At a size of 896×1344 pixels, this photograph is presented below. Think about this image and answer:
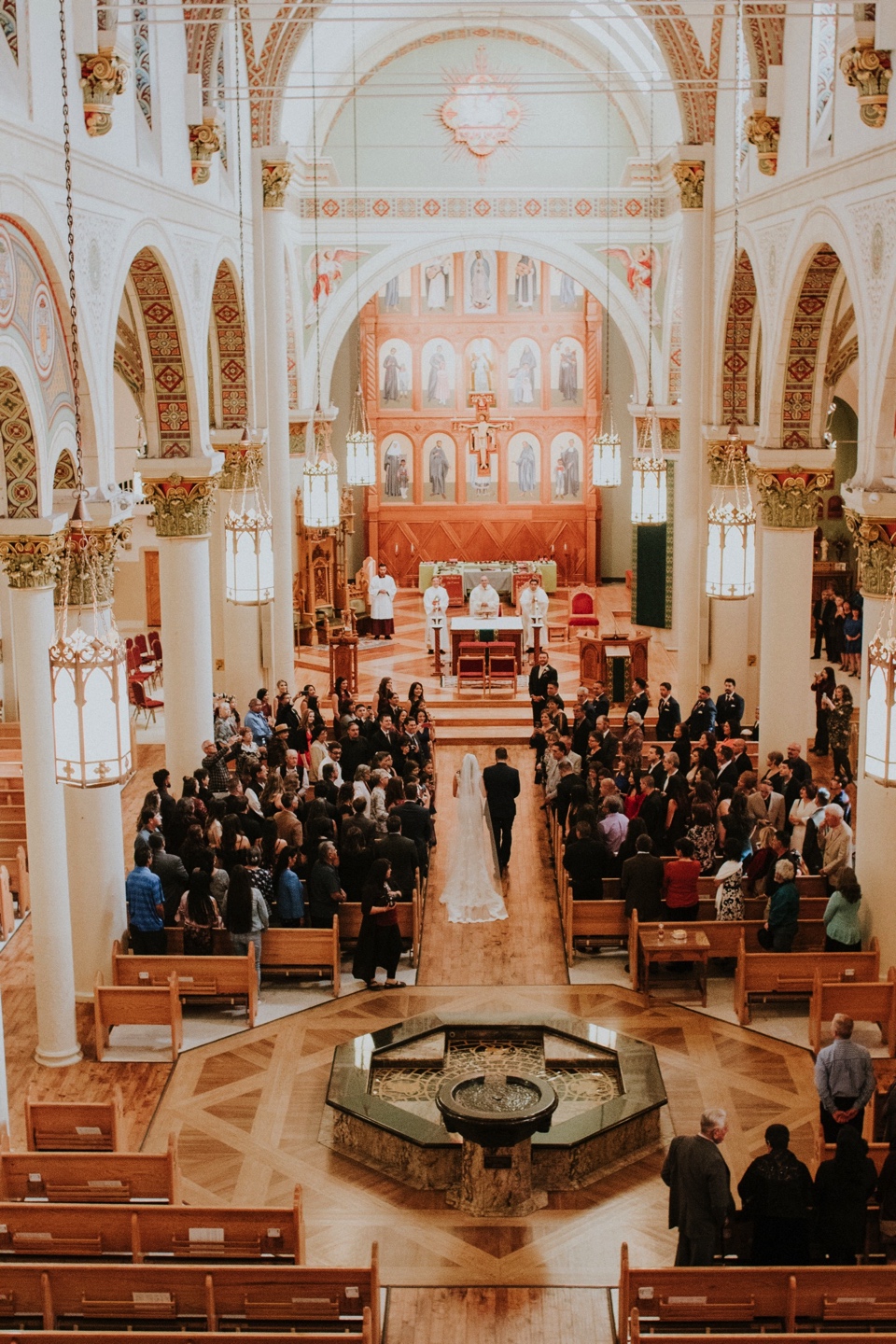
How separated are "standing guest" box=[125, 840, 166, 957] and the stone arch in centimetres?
768

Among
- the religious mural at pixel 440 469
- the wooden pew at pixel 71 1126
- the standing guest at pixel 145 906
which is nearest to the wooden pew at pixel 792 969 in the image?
the standing guest at pixel 145 906

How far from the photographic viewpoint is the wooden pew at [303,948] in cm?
1300

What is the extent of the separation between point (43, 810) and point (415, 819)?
4.02 metres

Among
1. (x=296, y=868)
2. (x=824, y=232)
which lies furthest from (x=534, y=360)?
(x=296, y=868)

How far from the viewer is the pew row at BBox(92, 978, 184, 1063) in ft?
39.0

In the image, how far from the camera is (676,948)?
12727 millimetres

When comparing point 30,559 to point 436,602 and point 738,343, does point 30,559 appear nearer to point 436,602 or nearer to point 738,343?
point 738,343

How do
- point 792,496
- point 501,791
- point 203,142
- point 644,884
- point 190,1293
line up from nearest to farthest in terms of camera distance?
point 190,1293 → point 644,884 → point 501,791 → point 203,142 → point 792,496

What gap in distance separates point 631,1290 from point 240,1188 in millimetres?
3180

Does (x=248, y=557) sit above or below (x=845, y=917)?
above

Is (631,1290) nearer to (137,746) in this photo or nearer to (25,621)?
(25,621)

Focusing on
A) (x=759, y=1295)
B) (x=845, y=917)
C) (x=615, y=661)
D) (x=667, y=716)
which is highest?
(x=615, y=661)

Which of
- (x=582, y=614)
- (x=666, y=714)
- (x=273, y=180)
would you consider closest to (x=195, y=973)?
(x=666, y=714)

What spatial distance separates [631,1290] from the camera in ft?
26.0
